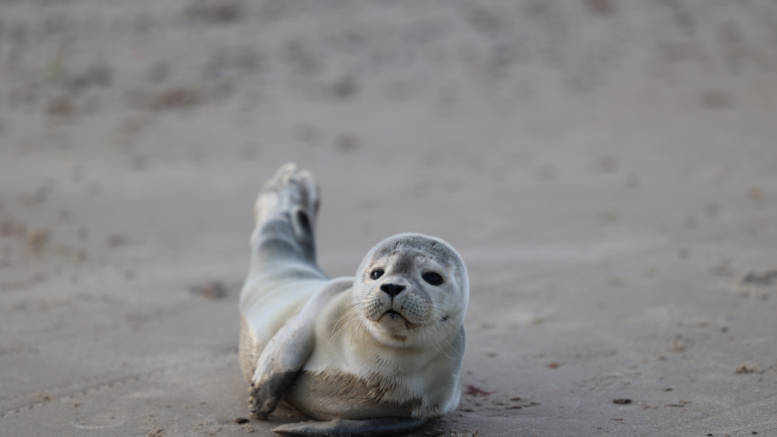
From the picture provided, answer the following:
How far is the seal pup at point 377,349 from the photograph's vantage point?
2.65 meters

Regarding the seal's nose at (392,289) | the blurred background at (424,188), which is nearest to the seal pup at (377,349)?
the seal's nose at (392,289)

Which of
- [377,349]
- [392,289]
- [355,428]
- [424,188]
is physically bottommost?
[355,428]

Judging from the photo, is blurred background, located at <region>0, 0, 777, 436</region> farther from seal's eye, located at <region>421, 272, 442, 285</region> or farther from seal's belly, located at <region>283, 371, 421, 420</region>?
seal's eye, located at <region>421, 272, 442, 285</region>

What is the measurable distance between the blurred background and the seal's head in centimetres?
49

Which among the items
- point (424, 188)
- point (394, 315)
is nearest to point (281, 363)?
point (394, 315)

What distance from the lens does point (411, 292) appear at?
2600 mm

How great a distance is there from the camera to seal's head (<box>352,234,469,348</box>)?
259 cm

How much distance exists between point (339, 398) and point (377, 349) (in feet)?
0.83

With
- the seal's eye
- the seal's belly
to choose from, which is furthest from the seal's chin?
the seal's belly

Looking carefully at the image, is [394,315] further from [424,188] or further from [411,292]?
[424,188]

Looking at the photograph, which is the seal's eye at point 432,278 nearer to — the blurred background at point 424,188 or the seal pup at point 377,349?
the seal pup at point 377,349

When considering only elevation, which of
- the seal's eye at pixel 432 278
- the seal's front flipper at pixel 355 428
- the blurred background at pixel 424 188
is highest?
the blurred background at pixel 424 188

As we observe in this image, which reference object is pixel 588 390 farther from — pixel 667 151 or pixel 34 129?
pixel 34 129

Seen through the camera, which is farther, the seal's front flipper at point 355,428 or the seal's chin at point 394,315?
the seal's front flipper at point 355,428
